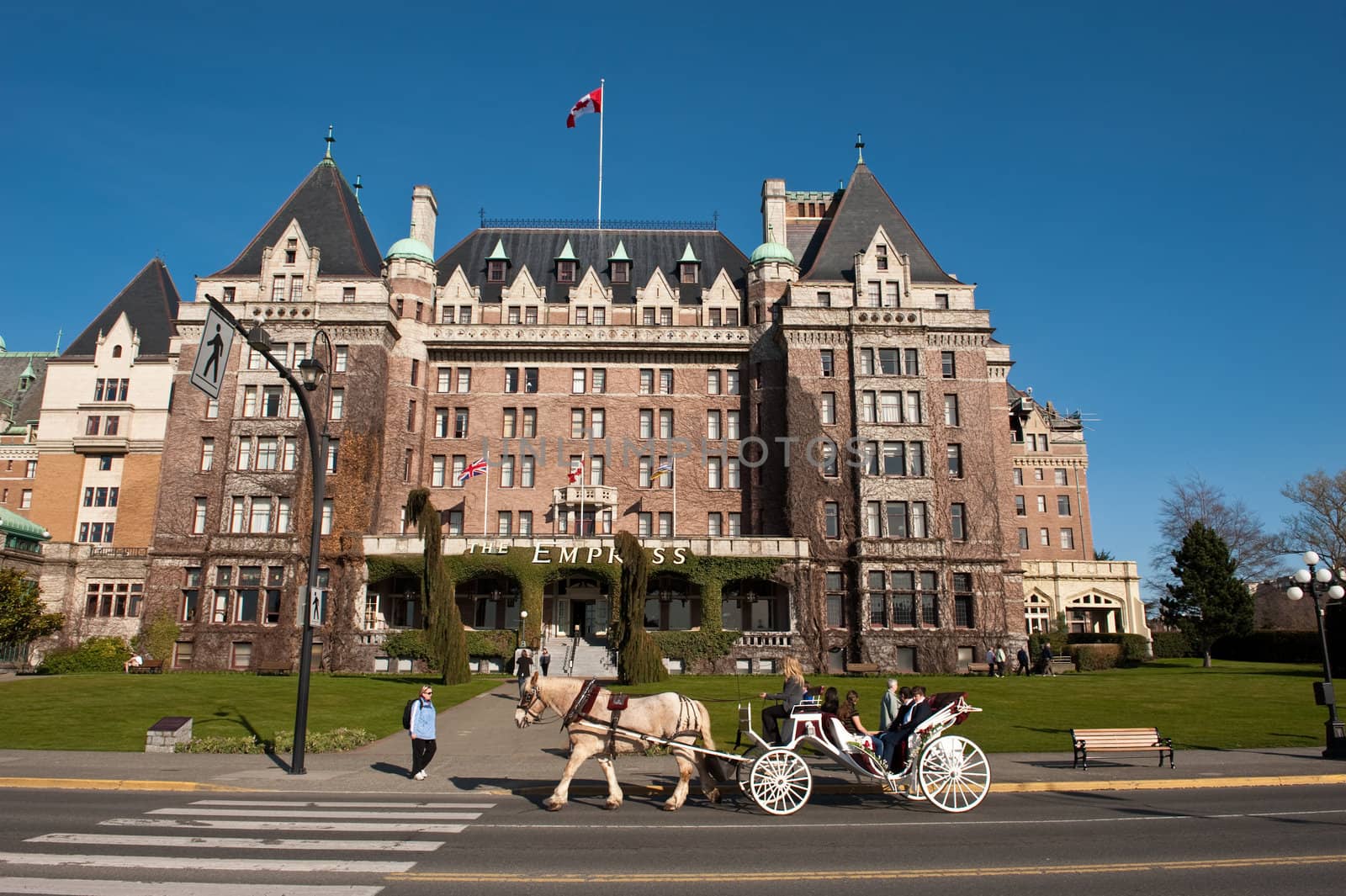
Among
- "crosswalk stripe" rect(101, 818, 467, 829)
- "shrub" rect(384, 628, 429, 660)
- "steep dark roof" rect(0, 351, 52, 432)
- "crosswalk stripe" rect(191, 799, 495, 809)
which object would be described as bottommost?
"crosswalk stripe" rect(191, 799, 495, 809)

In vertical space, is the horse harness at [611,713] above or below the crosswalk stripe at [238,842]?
above

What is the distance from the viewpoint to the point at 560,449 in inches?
2159

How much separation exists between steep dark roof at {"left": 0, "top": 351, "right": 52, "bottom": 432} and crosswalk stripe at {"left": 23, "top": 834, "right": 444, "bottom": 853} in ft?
234

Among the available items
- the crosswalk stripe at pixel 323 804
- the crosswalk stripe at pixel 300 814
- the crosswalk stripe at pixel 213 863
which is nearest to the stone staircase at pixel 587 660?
the crosswalk stripe at pixel 323 804

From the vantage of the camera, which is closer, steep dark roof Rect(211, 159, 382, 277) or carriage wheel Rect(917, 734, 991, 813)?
carriage wheel Rect(917, 734, 991, 813)

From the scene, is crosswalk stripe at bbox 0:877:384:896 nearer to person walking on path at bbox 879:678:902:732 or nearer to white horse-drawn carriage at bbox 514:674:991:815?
white horse-drawn carriage at bbox 514:674:991:815

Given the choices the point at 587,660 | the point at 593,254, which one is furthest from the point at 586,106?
the point at 587,660

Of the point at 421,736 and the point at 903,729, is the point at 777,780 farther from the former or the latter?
the point at 421,736

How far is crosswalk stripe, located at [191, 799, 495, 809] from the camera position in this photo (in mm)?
13877

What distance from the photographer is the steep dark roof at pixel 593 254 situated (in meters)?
60.1

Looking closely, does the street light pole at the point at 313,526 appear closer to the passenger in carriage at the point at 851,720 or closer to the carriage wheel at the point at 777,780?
the carriage wheel at the point at 777,780

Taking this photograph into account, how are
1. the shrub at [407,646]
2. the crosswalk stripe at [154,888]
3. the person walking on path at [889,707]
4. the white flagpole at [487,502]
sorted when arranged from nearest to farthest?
1. the crosswalk stripe at [154,888]
2. the person walking on path at [889,707]
3. the shrub at [407,646]
4. the white flagpole at [487,502]

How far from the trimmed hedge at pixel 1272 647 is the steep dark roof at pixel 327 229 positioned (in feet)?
195

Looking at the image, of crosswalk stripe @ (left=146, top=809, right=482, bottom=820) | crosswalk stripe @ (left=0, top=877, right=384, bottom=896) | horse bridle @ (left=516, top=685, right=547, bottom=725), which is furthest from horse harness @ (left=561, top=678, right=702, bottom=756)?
crosswalk stripe @ (left=0, top=877, right=384, bottom=896)
